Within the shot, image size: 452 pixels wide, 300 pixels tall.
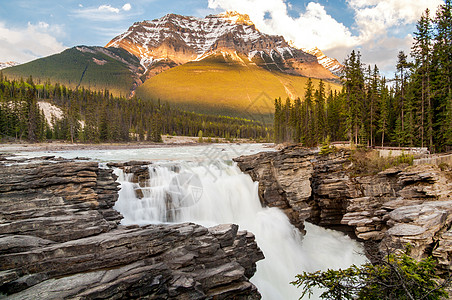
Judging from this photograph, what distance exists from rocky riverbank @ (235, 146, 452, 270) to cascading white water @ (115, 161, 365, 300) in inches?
65.7

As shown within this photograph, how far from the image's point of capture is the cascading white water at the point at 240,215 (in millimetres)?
15414

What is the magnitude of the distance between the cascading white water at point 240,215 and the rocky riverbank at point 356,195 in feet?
5.47

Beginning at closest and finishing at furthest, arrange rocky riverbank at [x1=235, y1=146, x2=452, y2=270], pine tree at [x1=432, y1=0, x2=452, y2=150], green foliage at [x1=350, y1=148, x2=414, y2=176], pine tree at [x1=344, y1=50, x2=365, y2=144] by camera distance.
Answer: rocky riverbank at [x1=235, y1=146, x2=452, y2=270], green foliage at [x1=350, y1=148, x2=414, y2=176], pine tree at [x1=432, y1=0, x2=452, y2=150], pine tree at [x1=344, y1=50, x2=365, y2=144]

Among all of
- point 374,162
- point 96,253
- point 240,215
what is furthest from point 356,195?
point 96,253

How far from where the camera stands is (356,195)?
23.3m

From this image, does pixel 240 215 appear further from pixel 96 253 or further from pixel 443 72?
pixel 443 72

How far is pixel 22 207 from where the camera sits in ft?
35.9

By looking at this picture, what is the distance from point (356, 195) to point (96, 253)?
23521mm

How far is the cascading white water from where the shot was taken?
1541 cm

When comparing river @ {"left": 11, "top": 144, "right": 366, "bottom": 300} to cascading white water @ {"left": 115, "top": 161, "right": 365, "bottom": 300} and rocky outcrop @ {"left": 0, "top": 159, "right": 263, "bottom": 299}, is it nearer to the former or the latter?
cascading white water @ {"left": 115, "top": 161, "right": 365, "bottom": 300}

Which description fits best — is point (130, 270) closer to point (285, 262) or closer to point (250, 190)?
point (285, 262)

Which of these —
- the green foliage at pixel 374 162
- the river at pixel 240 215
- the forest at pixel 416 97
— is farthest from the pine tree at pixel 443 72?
the river at pixel 240 215

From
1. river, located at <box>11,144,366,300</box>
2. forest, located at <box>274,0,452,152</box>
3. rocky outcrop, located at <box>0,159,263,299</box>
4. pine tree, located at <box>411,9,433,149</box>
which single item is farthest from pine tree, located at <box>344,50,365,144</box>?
rocky outcrop, located at <box>0,159,263,299</box>

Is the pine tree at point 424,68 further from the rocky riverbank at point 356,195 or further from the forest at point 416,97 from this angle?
the rocky riverbank at point 356,195
